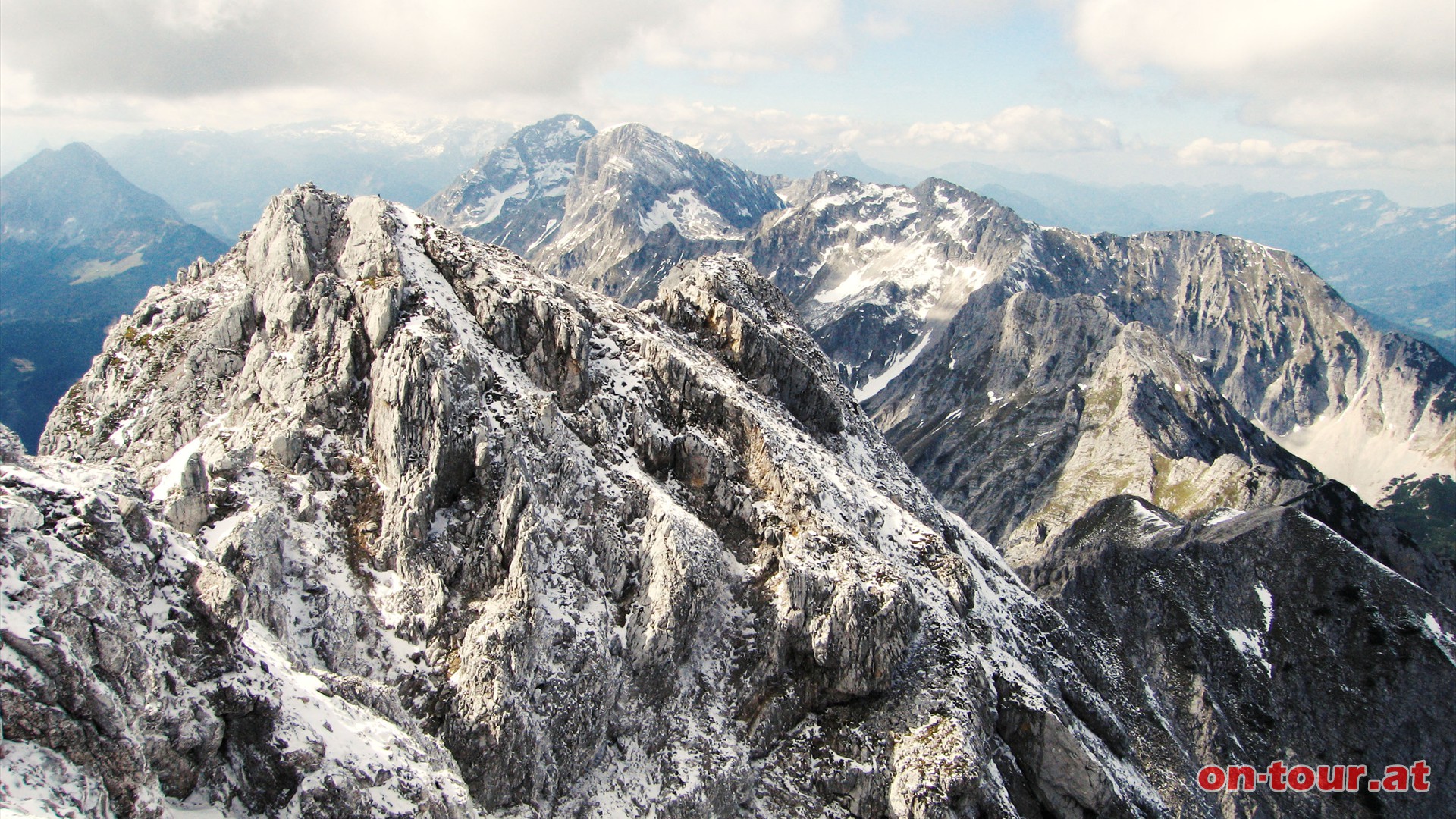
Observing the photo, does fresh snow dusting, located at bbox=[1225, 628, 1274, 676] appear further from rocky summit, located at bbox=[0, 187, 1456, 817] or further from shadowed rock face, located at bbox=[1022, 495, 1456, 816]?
rocky summit, located at bbox=[0, 187, 1456, 817]

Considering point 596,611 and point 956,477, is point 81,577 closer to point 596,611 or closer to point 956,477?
point 596,611

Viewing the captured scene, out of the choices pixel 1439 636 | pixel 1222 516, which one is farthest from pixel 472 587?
pixel 1222 516

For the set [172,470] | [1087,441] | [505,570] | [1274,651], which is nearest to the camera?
[172,470]

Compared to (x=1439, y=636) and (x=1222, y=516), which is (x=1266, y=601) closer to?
(x=1439, y=636)

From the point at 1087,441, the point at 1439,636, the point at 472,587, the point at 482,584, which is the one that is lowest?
the point at 1087,441

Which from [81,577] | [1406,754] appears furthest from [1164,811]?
[81,577]

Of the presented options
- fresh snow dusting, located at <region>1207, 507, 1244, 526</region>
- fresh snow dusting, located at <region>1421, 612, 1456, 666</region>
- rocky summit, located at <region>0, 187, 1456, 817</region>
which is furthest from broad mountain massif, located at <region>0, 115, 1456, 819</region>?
fresh snow dusting, located at <region>1207, 507, 1244, 526</region>

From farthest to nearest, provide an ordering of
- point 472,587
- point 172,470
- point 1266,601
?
1. point 1266,601
2. point 472,587
3. point 172,470
